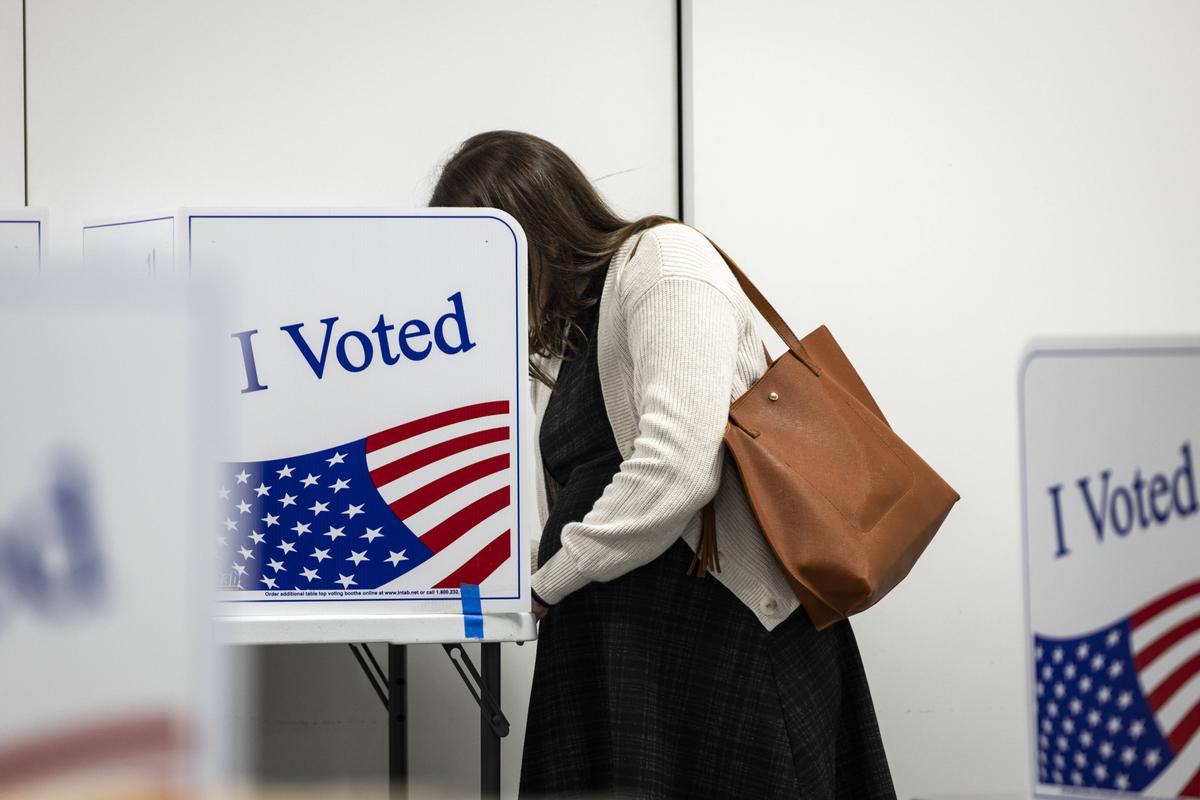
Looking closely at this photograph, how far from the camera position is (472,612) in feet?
4.24

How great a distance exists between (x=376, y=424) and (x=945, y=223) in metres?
1.41

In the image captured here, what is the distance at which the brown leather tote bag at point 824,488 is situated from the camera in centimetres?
128

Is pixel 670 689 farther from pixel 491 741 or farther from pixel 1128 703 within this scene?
pixel 1128 703

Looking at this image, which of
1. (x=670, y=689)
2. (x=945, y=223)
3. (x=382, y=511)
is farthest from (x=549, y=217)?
(x=945, y=223)

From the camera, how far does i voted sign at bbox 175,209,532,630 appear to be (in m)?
1.28

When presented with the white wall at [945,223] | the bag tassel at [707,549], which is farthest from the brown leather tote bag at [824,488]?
the white wall at [945,223]

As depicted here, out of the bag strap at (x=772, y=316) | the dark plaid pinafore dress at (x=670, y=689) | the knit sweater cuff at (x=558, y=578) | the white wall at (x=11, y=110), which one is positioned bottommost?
the dark plaid pinafore dress at (x=670, y=689)

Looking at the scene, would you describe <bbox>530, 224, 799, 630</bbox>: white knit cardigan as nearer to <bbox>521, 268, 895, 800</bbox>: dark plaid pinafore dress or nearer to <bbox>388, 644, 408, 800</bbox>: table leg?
<bbox>521, 268, 895, 800</bbox>: dark plaid pinafore dress

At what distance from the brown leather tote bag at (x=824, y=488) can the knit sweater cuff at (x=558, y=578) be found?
0.43 ft

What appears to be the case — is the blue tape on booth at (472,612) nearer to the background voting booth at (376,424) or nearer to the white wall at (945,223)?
the background voting booth at (376,424)

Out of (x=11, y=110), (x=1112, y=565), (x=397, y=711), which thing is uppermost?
(x=11, y=110)

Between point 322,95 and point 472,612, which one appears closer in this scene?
point 472,612

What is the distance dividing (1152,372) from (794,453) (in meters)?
0.76

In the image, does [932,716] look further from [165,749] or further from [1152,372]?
[165,749]
